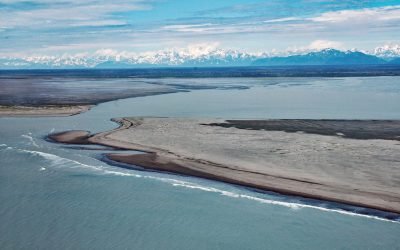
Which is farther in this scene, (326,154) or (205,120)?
(205,120)

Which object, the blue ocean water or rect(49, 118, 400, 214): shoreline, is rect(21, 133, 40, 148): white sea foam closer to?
rect(49, 118, 400, 214): shoreline

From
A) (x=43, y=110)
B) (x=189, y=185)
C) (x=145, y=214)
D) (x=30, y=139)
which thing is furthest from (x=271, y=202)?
(x=43, y=110)

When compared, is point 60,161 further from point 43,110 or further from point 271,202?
point 43,110

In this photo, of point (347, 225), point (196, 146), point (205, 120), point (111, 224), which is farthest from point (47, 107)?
Result: point (347, 225)

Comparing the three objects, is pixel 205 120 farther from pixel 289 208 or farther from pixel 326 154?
pixel 289 208

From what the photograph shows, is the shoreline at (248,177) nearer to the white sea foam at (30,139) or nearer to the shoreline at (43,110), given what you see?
the white sea foam at (30,139)

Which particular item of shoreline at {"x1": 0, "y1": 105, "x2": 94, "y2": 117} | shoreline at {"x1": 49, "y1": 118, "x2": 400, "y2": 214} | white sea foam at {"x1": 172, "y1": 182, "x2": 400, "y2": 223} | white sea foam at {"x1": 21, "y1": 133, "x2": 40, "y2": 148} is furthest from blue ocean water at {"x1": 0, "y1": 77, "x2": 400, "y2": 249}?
shoreline at {"x1": 0, "y1": 105, "x2": 94, "y2": 117}

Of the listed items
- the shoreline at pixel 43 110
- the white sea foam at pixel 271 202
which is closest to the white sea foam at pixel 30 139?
the shoreline at pixel 43 110
